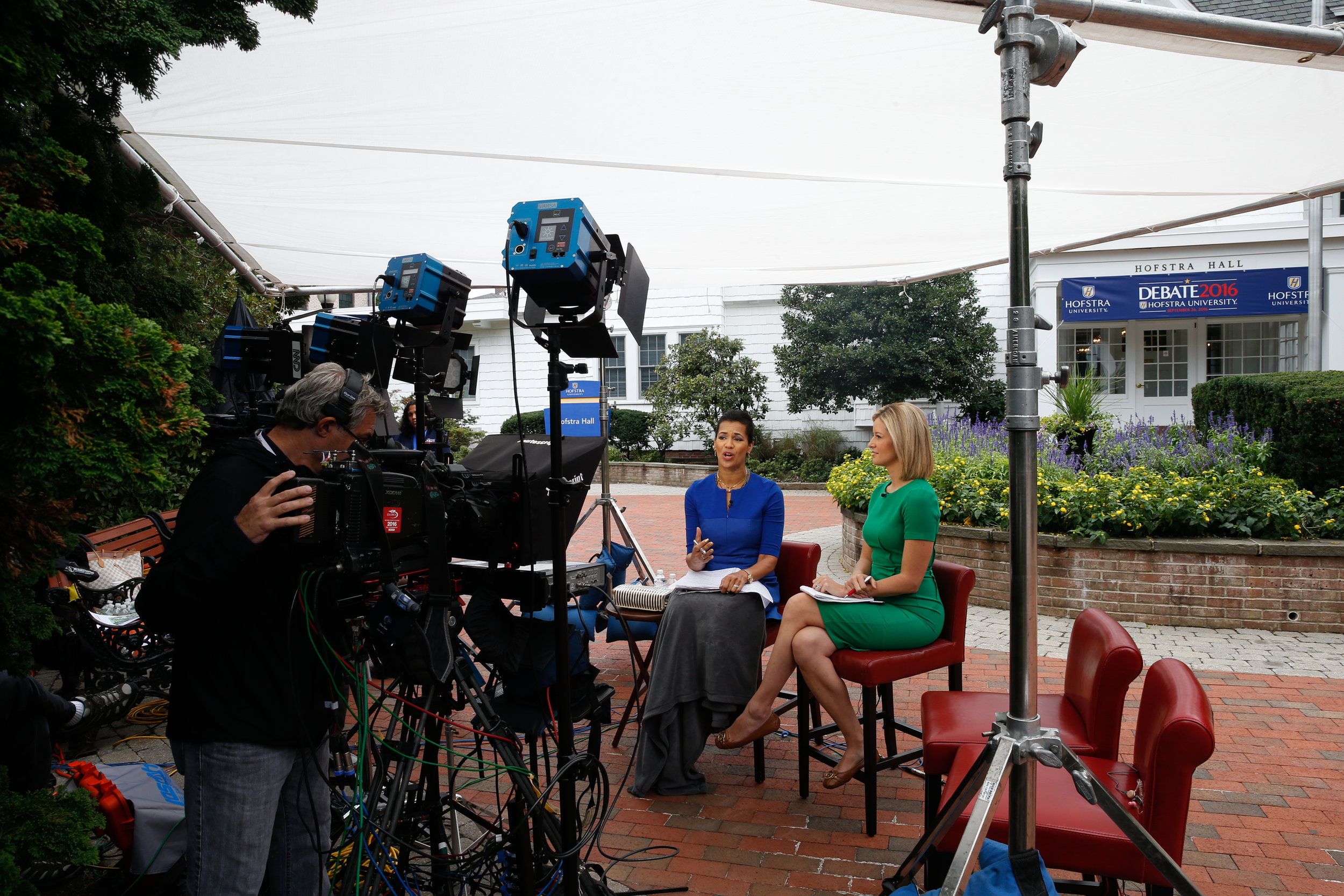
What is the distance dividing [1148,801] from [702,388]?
14.9 metres

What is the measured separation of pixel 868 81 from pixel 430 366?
8.52 ft

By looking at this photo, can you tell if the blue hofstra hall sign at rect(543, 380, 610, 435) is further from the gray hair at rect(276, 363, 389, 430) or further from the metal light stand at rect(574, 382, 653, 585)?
the gray hair at rect(276, 363, 389, 430)

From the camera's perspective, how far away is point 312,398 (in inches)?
79.6

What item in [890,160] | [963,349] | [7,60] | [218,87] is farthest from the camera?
[963,349]

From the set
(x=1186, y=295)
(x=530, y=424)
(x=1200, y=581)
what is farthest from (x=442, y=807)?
(x=1186, y=295)

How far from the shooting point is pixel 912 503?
342 centimetres

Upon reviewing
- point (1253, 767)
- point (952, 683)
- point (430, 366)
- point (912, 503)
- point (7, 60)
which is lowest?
point (1253, 767)

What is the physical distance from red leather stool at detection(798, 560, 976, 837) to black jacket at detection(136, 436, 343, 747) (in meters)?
2.07

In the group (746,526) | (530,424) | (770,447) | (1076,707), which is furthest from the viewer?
(770,447)

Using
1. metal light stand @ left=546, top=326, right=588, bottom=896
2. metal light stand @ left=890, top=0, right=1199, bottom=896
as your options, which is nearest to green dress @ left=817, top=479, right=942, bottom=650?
metal light stand @ left=890, top=0, right=1199, bottom=896

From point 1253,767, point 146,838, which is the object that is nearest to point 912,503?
point 1253,767

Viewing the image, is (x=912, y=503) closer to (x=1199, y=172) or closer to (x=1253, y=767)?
(x=1253, y=767)

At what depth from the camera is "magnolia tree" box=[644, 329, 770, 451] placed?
1673cm

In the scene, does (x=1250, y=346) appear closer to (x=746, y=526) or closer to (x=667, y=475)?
(x=667, y=475)
